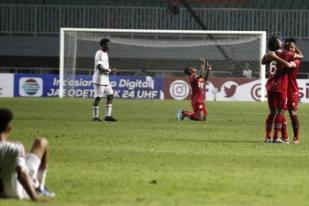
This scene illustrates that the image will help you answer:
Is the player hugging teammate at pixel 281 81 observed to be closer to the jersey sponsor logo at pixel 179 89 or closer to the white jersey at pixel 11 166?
the white jersey at pixel 11 166

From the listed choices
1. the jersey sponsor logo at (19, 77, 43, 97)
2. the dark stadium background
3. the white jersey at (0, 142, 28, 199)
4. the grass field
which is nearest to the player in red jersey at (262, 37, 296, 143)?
the grass field

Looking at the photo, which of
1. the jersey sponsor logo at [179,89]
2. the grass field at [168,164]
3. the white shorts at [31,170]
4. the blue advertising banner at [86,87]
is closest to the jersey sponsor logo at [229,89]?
the jersey sponsor logo at [179,89]

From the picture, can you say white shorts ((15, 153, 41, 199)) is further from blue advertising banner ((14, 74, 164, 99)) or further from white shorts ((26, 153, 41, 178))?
blue advertising banner ((14, 74, 164, 99))

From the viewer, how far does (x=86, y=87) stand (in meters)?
45.3

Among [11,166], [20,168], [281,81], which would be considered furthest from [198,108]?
[20,168]

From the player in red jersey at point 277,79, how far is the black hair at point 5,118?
8.62 metres

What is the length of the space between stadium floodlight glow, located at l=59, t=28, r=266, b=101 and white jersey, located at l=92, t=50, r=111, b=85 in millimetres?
15107

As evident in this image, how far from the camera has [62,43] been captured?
1661 inches

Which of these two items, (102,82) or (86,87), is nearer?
(102,82)

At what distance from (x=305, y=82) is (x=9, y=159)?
123 feet

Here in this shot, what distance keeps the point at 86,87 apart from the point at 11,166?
3589 centimetres

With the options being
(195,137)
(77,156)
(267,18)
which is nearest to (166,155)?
(77,156)

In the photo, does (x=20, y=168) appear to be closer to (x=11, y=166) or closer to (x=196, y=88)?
(x=11, y=166)

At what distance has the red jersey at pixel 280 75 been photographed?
17766mm
